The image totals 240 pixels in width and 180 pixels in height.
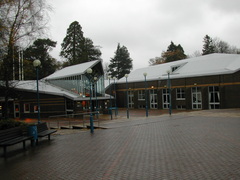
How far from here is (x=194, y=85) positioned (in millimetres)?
33250

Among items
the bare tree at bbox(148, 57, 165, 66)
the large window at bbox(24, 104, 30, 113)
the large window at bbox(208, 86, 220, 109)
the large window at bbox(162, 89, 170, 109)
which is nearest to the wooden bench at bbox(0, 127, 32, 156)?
the large window at bbox(24, 104, 30, 113)

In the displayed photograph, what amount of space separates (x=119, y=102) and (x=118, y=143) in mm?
37407

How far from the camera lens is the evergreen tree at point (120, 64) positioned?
7899 cm

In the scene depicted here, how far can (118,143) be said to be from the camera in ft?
33.0

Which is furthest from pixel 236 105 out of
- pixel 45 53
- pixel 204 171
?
pixel 45 53

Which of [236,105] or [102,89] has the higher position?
[102,89]

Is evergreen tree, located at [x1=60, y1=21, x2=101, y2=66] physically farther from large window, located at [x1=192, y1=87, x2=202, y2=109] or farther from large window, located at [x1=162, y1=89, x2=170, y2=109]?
large window, located at [x1=192, y1=87, x2=202, y2=109]

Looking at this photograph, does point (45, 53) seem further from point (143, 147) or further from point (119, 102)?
point (143, 147)

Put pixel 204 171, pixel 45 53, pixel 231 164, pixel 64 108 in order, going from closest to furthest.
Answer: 1. pixel 204 171
2. pixel 231 164
3. pixel 64 108
4. pixel 45 53

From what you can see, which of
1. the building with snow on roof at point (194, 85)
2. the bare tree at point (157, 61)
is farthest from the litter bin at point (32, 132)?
the bare tree at point (157, 61)

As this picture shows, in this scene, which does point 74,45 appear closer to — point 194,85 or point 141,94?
point 141,94

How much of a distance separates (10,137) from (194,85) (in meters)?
28.1

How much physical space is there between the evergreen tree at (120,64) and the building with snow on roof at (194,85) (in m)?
34.6

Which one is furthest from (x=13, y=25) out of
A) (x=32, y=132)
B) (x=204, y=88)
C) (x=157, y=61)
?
(x=157, y=61)
